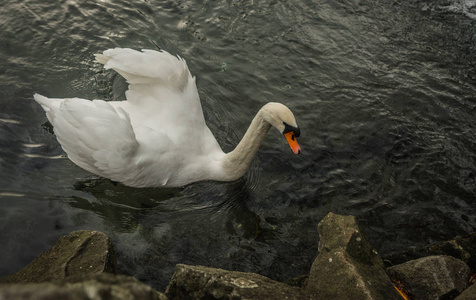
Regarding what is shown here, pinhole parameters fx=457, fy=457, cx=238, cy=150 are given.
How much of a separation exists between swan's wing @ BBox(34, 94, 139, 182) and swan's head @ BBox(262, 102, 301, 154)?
4.73 ft

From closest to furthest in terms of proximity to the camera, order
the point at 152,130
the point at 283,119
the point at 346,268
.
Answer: the point at 346,268, the point at 283,119, the point at 152,130

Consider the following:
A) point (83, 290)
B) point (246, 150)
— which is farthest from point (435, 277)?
point (83, 290)

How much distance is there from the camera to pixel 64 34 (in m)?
7.34

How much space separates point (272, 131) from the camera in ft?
21.7

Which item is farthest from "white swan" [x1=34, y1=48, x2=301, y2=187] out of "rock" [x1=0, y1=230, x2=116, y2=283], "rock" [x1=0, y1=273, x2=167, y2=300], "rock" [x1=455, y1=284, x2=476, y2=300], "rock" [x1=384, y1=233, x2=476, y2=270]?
"rock" [x1=0, y1=273, x2=167, y2=300]

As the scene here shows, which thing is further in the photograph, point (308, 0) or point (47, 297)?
point (308, 0)

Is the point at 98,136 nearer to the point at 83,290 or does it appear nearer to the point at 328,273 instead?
the point at 328,273

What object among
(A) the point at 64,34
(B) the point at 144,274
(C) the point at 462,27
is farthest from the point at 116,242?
(C) the point at 462,27

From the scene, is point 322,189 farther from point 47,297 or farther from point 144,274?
point 47,297

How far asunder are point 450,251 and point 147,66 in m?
3.78

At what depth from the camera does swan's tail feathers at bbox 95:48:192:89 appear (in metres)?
5.28

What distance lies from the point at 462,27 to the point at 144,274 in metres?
7.26

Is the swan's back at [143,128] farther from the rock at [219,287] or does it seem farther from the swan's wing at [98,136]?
the rock at [219,287]

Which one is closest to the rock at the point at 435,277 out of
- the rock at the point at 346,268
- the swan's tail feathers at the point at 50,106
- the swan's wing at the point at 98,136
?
the rock at the point at 346,268
